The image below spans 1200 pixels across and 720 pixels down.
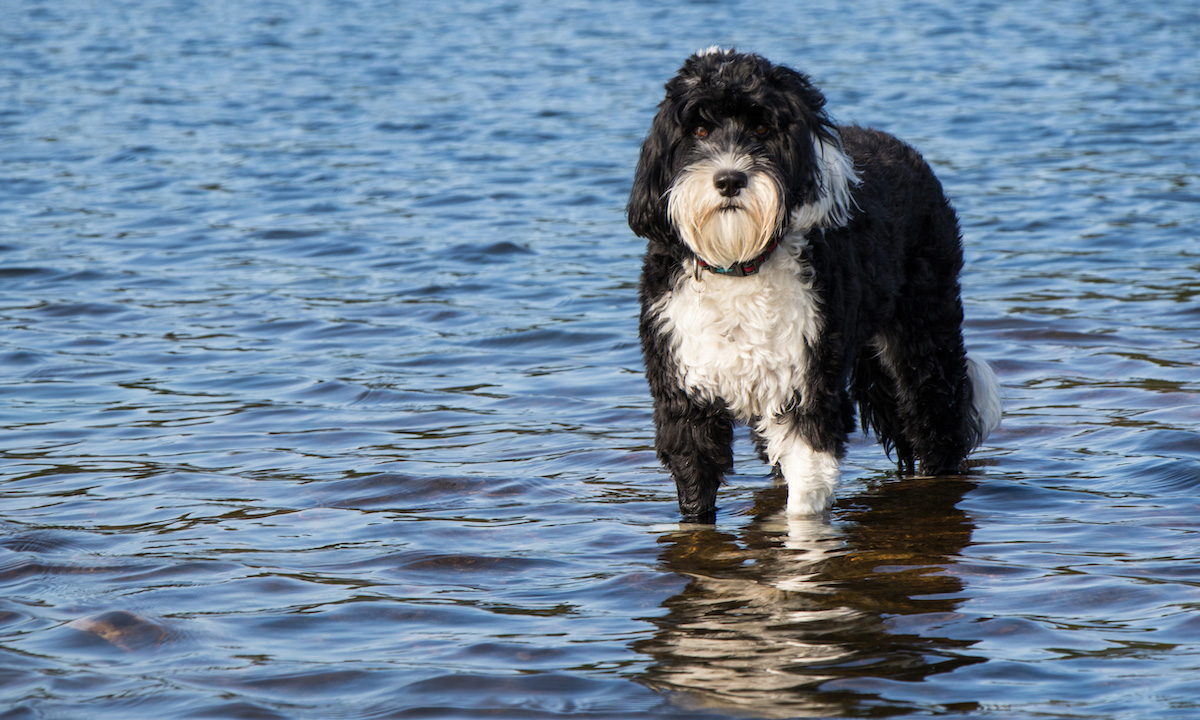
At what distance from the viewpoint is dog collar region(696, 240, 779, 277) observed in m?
4.93

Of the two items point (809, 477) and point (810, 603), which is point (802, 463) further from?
point (810, 603)

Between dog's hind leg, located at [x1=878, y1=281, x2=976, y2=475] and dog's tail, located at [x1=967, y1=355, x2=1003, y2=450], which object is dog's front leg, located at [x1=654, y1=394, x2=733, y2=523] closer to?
dog's hind leg, located at [x1=878, y1=281, x2=976, y2=475]

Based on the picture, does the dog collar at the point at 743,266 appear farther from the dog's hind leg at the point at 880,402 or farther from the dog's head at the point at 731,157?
the dog's hind leg at the point at 880,402

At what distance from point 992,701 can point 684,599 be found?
1.23m

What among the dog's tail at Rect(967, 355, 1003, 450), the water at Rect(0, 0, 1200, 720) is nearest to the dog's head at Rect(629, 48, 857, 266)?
the water at Rect(0, 0, 1200, 720)

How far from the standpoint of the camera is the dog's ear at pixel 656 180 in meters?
4.80

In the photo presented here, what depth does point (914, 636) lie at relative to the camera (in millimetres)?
4496

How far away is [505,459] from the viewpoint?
6.62 m

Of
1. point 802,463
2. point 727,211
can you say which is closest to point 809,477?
point 802,463

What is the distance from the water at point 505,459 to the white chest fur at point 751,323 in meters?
0.74

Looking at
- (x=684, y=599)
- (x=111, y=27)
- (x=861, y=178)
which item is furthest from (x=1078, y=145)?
(x=111, y=27)

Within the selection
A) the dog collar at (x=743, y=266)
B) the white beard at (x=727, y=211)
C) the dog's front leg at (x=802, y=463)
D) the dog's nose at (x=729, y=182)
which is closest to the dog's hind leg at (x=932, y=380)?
the dog's front leg at (x=802, y=463)

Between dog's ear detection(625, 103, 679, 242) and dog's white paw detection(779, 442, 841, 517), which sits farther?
dog's white paw detection(779, 442, 841, 517)

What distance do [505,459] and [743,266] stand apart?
2063mm
